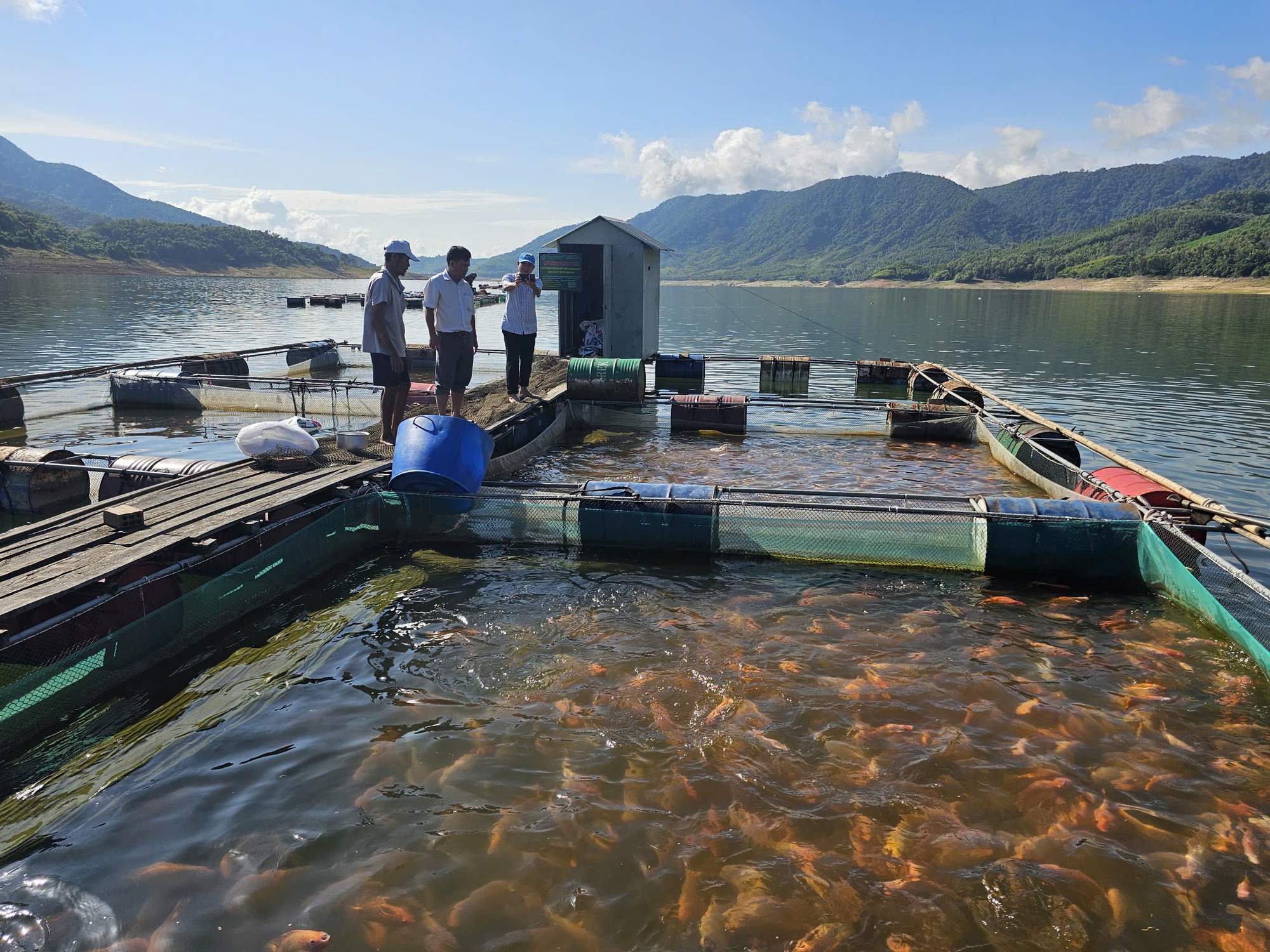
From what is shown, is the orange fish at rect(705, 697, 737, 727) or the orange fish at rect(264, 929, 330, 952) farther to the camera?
the orange fish at rect(705, 697, 737, 727)

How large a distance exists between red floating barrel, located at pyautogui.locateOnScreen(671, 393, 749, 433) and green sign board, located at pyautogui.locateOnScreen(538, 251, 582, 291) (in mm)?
5573

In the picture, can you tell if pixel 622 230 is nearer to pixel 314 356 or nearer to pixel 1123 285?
pixel 314 356

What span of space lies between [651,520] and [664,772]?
416 centimetres

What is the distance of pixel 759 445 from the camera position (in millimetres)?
16594

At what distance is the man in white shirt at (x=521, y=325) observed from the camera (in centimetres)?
1430

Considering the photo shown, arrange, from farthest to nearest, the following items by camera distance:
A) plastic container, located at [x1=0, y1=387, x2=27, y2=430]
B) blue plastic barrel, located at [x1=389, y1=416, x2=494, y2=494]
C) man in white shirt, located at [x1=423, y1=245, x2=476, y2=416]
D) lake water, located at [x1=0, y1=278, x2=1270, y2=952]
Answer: plastic container, located at [x1=0, y1=387, x2=27, y2=430], man in white shirt, located at [x1=423, y1=245, x2=476, y2=416], blue plastic barrel, located at [x1=389, y1=416, x2=494, y2=494], lake water, located at [x1=0, y1=278, x2=1270, y2=952]

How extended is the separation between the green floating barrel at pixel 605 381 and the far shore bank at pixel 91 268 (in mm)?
129110

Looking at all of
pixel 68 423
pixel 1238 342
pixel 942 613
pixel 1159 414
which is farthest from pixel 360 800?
pixel 1238 342

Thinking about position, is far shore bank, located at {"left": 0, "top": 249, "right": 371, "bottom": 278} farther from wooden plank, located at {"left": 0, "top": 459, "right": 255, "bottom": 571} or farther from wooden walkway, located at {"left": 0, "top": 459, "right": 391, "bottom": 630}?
wooden walkway, located at {"left": 0, "top": 459, "right": 391, "bottom": 630}

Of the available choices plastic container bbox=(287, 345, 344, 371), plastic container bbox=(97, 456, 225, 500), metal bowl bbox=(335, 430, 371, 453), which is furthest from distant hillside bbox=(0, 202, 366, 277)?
metal bowl bbox=(335, 430, 371, 453)

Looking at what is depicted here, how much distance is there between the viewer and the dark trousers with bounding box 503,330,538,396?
15.3 meters

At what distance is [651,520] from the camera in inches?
354

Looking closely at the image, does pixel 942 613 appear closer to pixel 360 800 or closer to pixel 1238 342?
pixel 360 800

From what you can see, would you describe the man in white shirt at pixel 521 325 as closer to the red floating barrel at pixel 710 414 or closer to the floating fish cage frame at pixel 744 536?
the red floating barrel at pixel 710 414
